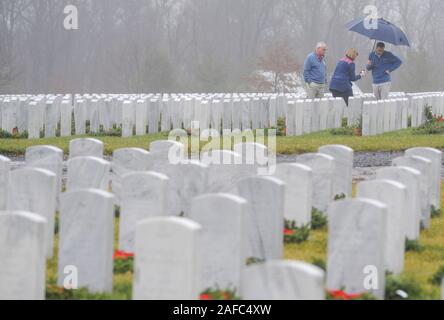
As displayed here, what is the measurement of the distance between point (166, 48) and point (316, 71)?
49.1 m

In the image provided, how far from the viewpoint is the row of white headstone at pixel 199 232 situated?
677 cm

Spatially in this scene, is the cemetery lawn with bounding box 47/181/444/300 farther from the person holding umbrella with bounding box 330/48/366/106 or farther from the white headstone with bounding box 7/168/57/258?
the person holding umbrella with bounding box 330/48/366/106

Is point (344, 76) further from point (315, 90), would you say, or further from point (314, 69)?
point (314, 69)

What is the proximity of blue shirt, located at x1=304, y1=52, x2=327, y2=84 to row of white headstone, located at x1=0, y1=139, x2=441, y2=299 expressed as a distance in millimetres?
13353

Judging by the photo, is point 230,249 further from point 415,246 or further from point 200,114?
point 200,114

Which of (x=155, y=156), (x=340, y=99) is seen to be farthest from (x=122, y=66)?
(x=155, y=156)

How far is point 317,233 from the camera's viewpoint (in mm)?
10375

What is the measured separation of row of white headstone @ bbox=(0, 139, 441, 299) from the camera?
6.77 metres

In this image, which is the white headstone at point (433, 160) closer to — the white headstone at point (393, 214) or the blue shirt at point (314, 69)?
the white headstone at point (393, 214)

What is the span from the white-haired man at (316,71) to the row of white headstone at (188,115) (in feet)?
1.91

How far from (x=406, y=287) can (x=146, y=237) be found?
7.47 ft

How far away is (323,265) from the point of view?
8.59m

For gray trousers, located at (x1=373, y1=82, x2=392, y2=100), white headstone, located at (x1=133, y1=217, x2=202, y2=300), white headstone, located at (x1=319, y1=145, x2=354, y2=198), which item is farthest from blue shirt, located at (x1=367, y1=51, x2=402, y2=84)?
white headstone, located at (x1=133, y1=217, x2=202, y2=300)

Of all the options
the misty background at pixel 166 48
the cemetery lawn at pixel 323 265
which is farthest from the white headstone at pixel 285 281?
the misty background at pixel 166 48
